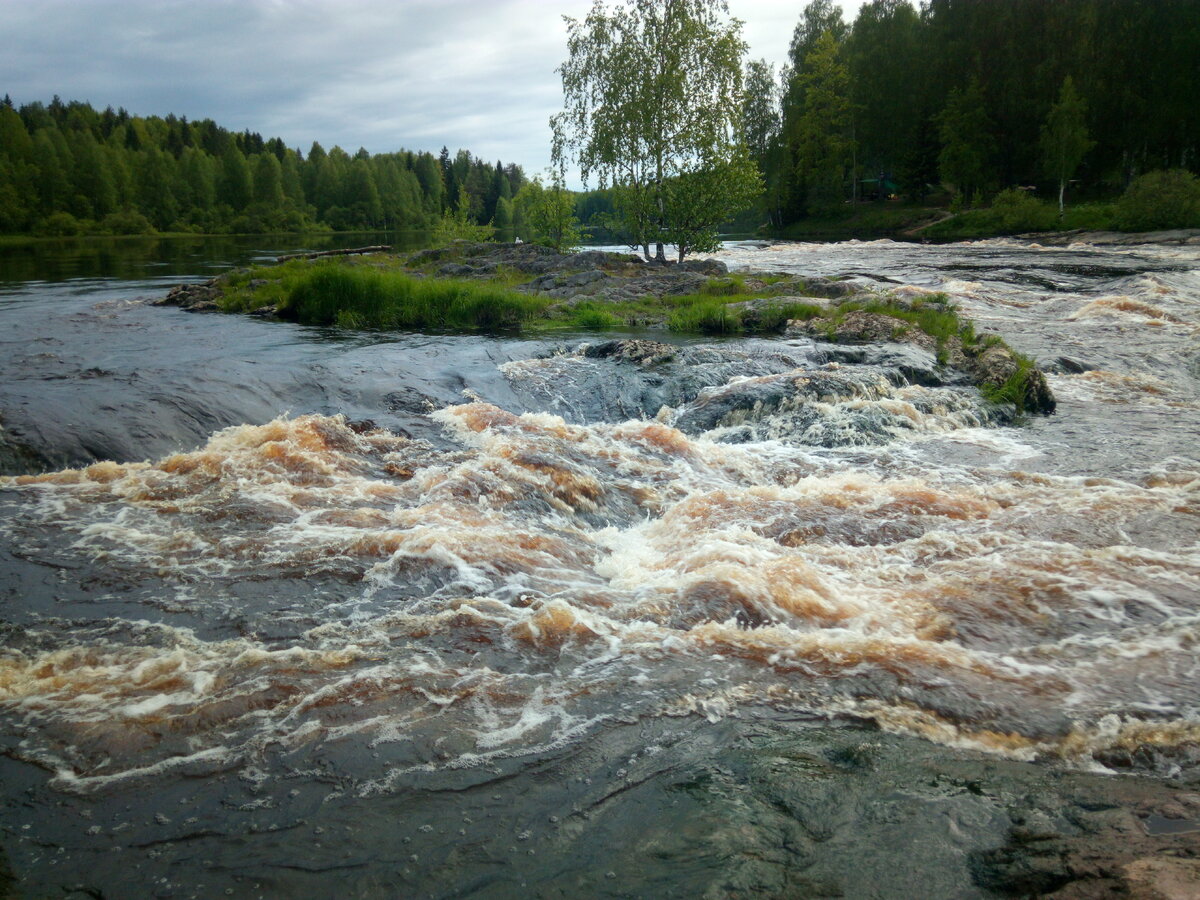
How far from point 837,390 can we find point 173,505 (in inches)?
365

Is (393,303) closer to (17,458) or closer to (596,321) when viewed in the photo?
(596,321)

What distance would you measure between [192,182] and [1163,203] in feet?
316

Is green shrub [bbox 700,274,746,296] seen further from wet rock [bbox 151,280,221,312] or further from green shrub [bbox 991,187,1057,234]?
green shrub [bbox 991,187,1057,234]

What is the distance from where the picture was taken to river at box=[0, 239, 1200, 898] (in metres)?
3.32

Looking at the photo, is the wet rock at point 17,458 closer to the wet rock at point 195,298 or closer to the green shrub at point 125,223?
the wet rock at point 195,298

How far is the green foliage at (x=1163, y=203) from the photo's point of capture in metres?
35.5

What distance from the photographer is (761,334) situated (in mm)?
16453

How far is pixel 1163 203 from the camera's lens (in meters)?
36.1

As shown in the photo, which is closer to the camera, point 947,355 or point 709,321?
point 947,355

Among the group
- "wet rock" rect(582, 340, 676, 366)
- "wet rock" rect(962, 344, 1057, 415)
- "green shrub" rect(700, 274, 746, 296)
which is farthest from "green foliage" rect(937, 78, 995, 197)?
"wet rock" rect(582, 340, 676, 366)

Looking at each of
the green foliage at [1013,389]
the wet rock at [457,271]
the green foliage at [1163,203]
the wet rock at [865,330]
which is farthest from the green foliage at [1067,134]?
the green foliage at [1013,389]

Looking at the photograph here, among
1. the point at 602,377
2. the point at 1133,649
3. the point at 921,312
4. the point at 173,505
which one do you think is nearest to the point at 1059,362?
the point at 921,312

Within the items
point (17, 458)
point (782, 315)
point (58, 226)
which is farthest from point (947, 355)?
point (58, 226)

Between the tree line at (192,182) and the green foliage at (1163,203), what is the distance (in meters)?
42.9
